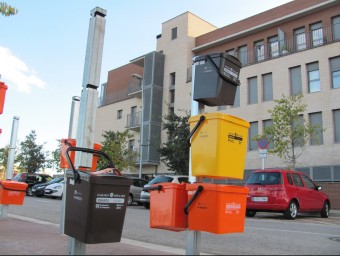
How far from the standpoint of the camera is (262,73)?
2972 cm

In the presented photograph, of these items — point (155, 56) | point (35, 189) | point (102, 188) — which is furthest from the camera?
point (155, 56)

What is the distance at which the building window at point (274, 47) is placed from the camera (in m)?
29.9

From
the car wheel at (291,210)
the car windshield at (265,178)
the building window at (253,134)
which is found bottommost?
the car wheel at (291,210)

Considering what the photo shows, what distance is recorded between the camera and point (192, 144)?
4.73 metres

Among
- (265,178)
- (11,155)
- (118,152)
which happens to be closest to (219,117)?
(11,155)

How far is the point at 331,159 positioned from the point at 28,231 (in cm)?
2093

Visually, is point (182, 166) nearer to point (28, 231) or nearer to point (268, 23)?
point (268, 23)

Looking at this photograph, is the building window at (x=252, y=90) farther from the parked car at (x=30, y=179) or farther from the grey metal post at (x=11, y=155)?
the grey metal post at (x=11, y=155)

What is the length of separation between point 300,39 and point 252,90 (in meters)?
5.02

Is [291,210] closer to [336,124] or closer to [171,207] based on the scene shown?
[171,207]

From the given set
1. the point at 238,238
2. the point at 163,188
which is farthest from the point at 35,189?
the point at 163,188

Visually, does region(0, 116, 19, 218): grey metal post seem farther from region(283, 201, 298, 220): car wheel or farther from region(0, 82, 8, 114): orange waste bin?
region(283, 201, 298, 220): car wheel

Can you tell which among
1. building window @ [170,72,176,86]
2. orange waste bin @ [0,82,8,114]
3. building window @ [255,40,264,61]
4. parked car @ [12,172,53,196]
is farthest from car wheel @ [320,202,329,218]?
building window @ [170,72,176,86]

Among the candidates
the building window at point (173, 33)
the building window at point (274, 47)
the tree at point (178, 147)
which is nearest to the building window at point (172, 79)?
the building window at point (173, 33)
